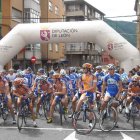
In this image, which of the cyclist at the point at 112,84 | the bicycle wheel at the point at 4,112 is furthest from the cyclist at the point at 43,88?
the cyclist at the point at 112,84

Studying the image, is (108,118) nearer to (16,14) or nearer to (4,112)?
(4,112)

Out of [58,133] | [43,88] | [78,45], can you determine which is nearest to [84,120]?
[58,133]

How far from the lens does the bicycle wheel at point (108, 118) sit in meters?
11.6

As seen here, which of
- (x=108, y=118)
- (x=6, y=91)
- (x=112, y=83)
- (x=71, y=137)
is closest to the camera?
(x=71, y=137)

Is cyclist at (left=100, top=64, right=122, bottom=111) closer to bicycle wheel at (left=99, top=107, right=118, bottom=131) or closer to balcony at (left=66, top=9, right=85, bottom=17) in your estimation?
bicycle wheel at (left=99, top=107, right=118, bottom=131)

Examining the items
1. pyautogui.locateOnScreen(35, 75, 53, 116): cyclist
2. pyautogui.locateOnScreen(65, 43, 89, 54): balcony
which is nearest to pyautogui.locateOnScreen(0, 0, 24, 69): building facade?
pyautogui.locateOnScreen(35, 75, 53, 116): cyclist

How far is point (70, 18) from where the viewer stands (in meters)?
82.7

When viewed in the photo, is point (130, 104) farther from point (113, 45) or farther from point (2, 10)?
point (2, 10)

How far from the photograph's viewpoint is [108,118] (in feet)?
39.9

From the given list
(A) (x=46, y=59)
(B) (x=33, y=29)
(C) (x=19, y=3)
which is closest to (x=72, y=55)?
(A) (x=46, y=59)

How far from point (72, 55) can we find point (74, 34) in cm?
5815

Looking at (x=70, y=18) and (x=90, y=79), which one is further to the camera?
(x=70, y=18)

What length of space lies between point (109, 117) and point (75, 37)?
8.56 meters

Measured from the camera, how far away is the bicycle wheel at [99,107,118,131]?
11.6 m
